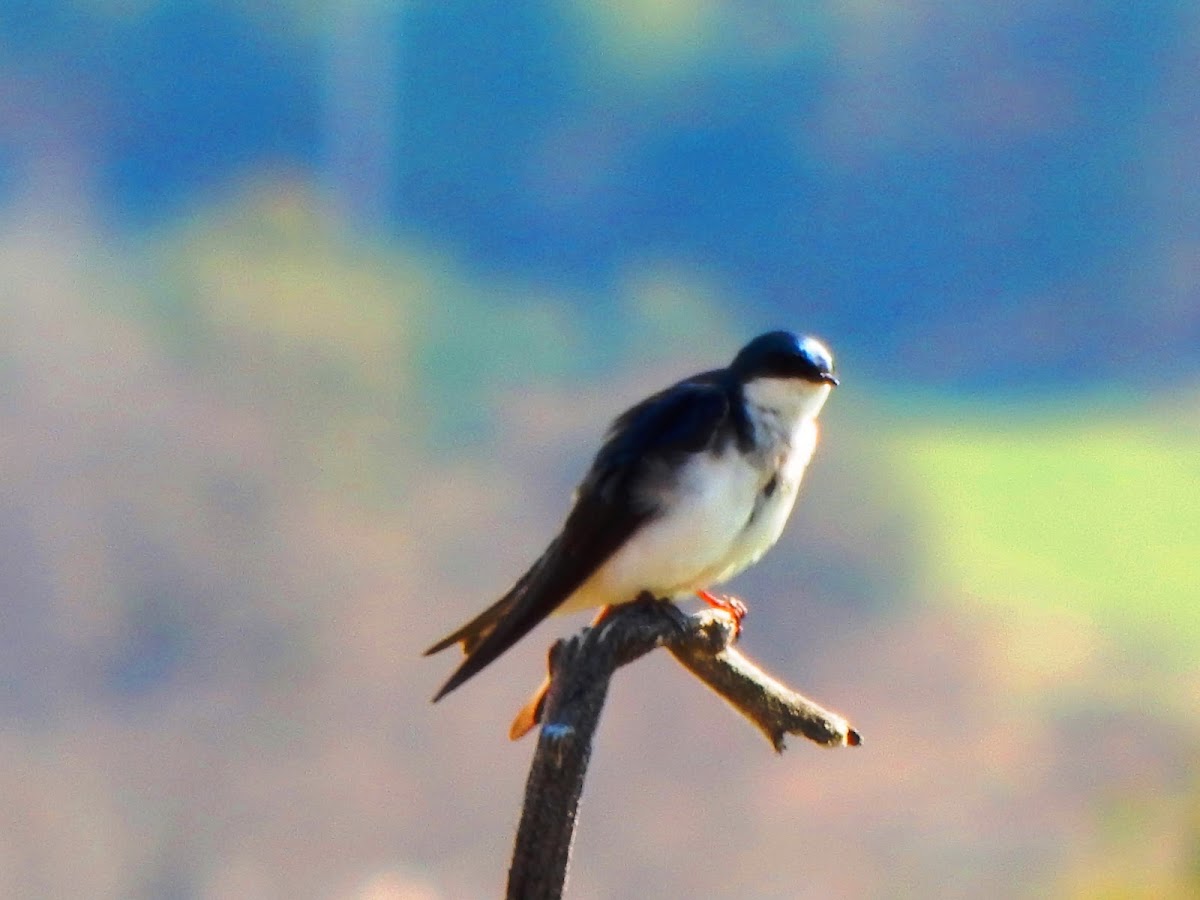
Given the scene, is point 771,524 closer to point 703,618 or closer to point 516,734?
point 703,618

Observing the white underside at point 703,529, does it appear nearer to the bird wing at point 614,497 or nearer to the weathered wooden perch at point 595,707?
the bird wing at point 614,497

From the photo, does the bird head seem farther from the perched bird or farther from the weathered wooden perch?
the weathered wooden perch

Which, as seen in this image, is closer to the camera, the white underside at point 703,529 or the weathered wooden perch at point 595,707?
the weathered wooden perch at point 595,707

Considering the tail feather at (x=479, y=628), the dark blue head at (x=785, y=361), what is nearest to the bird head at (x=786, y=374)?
the dark blue head at (x=785, y=361)

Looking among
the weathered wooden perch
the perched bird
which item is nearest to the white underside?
the perched bird

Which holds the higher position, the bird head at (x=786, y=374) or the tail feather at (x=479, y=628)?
the bird head at (x=786, y=374)

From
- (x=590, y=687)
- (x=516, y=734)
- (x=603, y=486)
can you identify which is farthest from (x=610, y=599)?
(x=590, y=687)

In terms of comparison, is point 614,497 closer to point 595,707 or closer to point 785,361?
point 785,361
